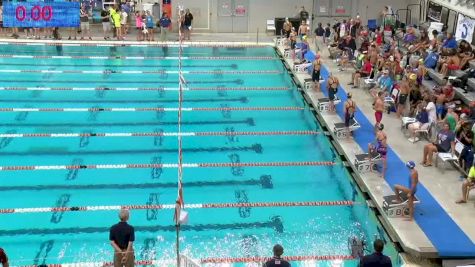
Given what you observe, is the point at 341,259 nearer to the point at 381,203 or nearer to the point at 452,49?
the point at 381,203

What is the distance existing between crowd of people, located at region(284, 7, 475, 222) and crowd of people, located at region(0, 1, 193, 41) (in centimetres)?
444

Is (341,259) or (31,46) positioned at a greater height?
(31,46)

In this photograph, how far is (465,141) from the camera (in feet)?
37.4

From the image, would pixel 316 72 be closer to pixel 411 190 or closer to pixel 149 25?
pixel 411 190

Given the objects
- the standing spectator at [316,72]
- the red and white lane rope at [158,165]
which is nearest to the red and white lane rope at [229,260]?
the red and white lane rope at [158,165]

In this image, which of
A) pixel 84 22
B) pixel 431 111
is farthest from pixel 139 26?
pixel 431 111

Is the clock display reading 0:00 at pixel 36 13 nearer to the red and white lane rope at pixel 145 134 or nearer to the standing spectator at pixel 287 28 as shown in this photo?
the standing spectator at pixel 287 28

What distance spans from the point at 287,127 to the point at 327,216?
14.8ft

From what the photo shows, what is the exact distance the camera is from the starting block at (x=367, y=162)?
1141cm

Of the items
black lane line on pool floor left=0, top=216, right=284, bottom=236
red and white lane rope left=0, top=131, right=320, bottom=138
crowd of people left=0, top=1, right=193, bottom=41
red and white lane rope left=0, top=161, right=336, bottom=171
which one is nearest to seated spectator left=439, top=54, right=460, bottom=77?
red and white lane rope left=0, top=131, right=320, bottom=138

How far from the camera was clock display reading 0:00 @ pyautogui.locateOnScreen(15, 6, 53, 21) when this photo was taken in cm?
2320

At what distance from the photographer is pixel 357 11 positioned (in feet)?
84.4

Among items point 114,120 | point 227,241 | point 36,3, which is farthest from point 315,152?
point 36,3

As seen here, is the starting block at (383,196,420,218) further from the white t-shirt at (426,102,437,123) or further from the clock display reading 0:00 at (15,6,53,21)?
the clock display reading 0:00 at (15,6,53,21)
